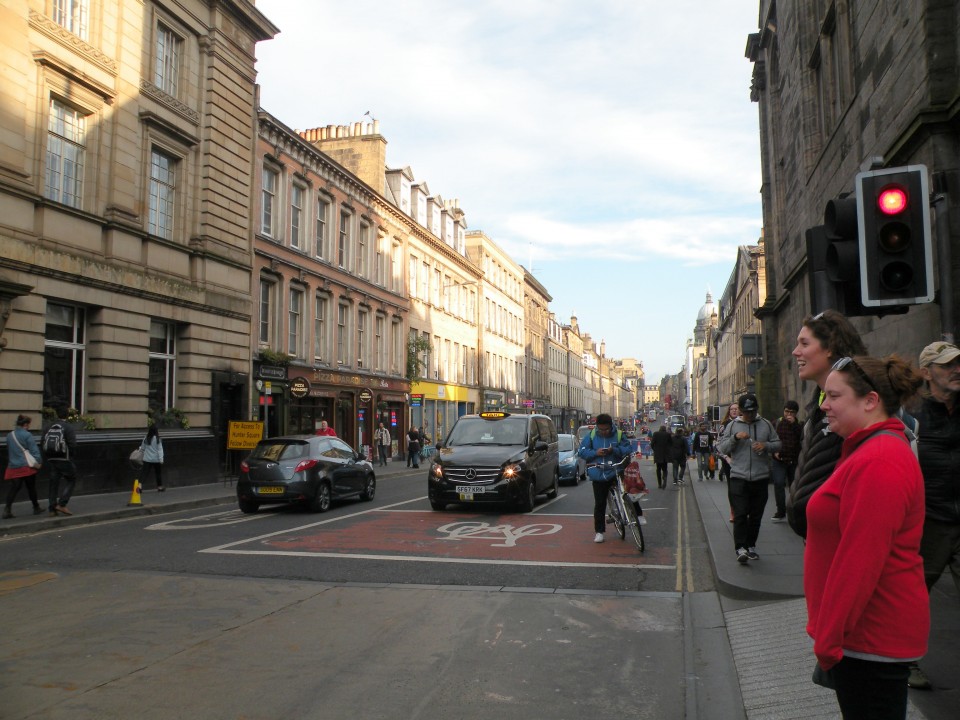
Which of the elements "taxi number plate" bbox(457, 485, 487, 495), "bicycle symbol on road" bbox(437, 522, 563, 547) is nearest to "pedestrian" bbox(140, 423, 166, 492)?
"taxi number plate" bbox(457, 485, 487, 495)

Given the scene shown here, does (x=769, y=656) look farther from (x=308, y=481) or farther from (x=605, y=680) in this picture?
(x=308, y=481)

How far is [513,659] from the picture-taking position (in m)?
5.46

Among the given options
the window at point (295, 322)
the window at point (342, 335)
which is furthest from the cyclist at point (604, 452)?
the window at point (342, 335)

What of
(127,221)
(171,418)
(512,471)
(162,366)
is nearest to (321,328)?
(162,366)

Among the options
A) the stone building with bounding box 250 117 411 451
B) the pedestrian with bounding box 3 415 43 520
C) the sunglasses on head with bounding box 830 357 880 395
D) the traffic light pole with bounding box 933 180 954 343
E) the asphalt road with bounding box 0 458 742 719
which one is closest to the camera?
the sunglasses on head with bounding box 830 357 880 395

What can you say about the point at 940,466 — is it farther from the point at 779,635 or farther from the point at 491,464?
the point at 491,464

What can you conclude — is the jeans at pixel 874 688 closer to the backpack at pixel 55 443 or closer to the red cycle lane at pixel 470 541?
the red cycle lane at pixel 470 541

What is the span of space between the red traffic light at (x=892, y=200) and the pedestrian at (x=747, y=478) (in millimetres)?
3916

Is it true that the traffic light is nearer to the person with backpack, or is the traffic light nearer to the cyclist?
the cyclist

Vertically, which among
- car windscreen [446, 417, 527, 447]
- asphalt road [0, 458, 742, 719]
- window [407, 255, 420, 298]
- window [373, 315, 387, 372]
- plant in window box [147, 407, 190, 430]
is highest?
window [407, 255, 420, 298]

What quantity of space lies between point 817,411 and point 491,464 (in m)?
10.9

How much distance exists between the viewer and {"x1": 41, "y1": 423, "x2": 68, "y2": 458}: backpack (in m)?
13.5

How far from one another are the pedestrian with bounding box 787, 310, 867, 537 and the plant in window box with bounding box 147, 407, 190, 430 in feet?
65.5

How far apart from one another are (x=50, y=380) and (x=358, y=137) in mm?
25488
